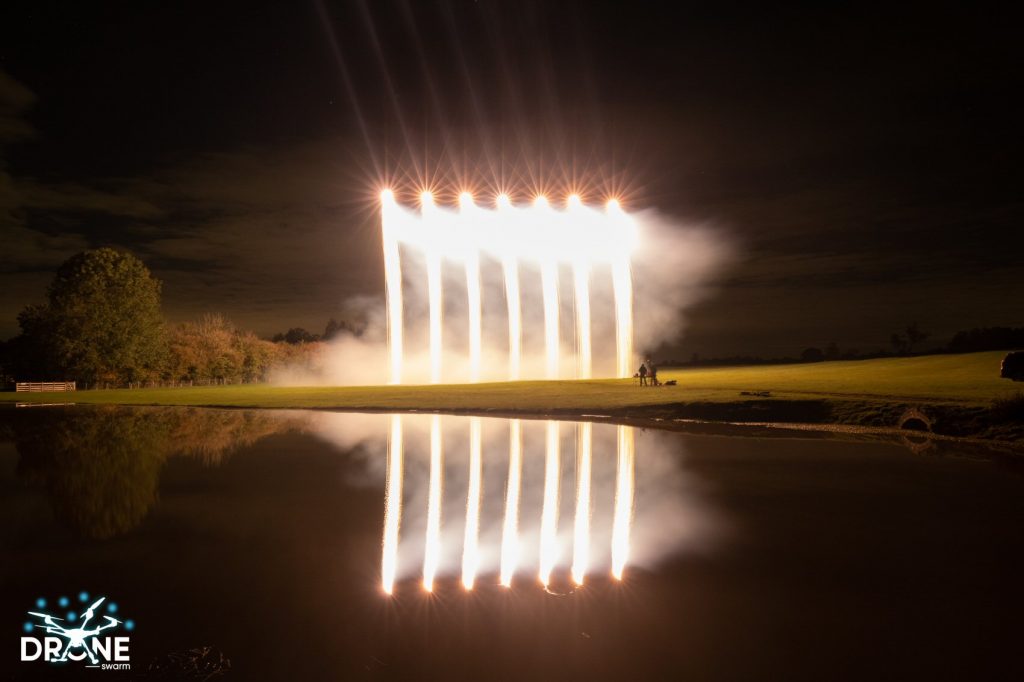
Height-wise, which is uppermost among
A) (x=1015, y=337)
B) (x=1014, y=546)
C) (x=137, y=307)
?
(x=137, y=307)

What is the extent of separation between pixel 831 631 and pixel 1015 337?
7491 centimetres

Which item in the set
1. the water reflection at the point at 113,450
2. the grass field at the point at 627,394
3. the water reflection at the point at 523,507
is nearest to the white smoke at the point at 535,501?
the water reflection at the point at 523,507

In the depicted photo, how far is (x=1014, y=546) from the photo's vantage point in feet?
31.3

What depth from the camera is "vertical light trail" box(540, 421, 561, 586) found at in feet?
28.8

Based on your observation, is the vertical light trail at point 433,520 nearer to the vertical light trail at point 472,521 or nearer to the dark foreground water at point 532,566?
the dark foreground water at point 532,566

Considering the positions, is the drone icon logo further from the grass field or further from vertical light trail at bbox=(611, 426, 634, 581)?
the grass field

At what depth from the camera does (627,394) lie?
39.7 m

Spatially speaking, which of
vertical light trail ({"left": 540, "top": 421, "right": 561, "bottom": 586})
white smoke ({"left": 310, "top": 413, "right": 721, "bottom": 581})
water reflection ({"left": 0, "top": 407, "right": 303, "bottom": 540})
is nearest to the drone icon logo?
white smoke ({"left": 310, "top": 413, "right": 721, "bottom": 581})

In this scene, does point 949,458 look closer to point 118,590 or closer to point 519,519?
point 519,519

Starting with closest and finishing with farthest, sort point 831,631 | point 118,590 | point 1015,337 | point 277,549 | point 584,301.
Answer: point 831,631 → point 118,590 → point 277,549 → point 584,301 → point 1015,337

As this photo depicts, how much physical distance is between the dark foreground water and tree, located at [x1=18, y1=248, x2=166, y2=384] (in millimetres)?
59965

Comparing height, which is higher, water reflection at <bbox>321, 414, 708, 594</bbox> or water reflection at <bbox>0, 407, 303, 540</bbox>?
water reflection at <bbox>0, 407, 303, 540</bbox>

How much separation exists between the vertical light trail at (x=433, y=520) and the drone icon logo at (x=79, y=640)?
301cm

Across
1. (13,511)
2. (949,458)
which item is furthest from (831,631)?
(949,458)
